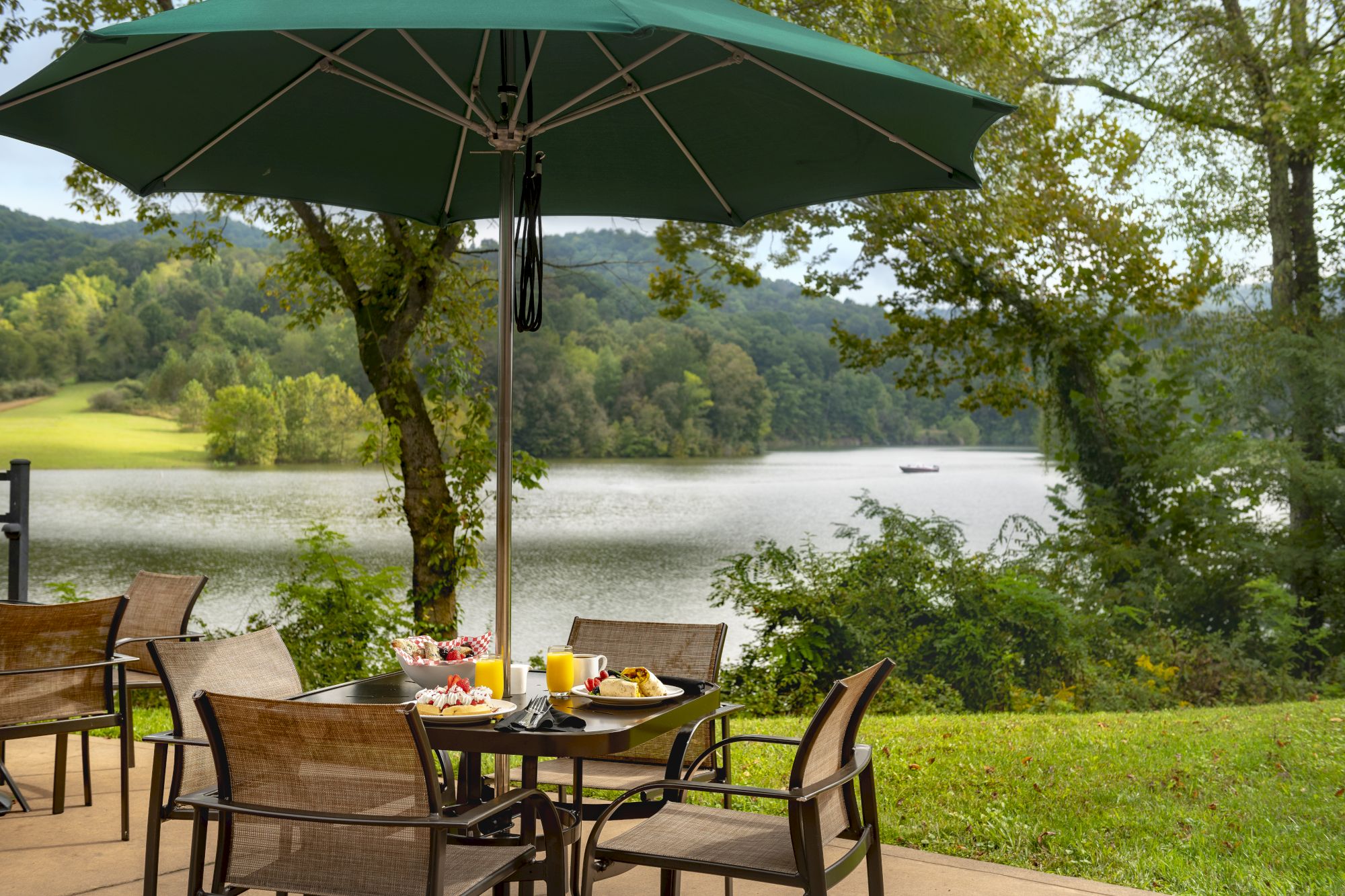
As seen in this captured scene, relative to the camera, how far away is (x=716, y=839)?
7.48ft

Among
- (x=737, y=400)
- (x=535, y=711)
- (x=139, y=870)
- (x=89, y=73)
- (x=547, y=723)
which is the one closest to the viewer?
(x=547, y=723)

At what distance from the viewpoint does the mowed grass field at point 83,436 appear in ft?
50.3

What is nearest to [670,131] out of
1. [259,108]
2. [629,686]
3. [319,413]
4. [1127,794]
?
Answer: [259,108]

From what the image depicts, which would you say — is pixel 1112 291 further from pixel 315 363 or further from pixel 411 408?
pixel 315 363

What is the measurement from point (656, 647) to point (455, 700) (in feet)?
3.34

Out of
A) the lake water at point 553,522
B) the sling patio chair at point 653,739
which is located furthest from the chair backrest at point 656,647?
the lake water at point 553,522

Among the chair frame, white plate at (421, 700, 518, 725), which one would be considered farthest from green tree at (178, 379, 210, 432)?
white plate at (421, 700, 518, 725)

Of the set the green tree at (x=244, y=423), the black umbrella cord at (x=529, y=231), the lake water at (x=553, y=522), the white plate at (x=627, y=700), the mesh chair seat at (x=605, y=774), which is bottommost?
the lake water at (x=553, y=522)

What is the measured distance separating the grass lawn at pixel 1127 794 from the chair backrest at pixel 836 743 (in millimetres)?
1392

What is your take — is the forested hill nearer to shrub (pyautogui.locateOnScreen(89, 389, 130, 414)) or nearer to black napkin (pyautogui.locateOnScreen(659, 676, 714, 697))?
shrub (pyautogui.locateOnScreen(89, 389, 130, 414))

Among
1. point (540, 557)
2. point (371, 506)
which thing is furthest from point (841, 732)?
point (371, 506)

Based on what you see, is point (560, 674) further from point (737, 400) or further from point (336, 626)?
point (737, 400)

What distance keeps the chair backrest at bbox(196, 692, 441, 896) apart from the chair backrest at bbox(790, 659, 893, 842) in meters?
0.69

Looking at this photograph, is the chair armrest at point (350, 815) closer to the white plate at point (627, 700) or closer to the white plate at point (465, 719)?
the white plate at point (465, 719)
